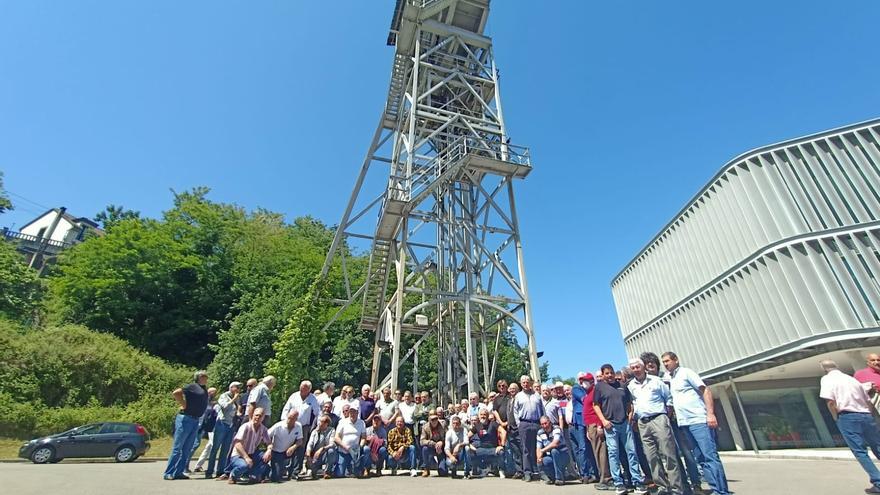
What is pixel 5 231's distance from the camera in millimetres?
43938

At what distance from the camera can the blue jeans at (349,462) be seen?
285 inches

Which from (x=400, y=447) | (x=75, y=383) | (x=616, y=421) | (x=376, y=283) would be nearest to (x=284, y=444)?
(x=400, y=447)

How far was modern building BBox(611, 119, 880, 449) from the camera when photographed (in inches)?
666

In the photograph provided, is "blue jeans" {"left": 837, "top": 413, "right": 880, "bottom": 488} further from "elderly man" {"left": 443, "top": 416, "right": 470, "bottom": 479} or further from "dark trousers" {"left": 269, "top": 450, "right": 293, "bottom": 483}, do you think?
"dark trousers" {"left": 269, "top": 450, "right": 293, "bottom": 483}

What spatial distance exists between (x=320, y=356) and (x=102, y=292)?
12344 millimetres

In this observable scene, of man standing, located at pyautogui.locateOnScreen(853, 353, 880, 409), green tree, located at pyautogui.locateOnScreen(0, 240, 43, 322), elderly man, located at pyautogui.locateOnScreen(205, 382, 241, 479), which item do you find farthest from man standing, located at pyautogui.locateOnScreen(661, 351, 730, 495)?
green tree, located at pyautogui.locateOnScreen(0, 240, 43, 322)

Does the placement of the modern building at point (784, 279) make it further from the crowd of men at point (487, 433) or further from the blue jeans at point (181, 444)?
the blue jeans at point (181, 444)

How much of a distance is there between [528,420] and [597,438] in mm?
1262

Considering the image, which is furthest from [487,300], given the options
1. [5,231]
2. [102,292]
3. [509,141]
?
[5,231]

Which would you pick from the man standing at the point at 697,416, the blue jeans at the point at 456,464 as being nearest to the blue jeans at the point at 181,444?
the blue jeans at the point at 456,464

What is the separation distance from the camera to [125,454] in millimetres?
11898

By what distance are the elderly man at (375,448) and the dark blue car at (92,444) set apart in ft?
28.9

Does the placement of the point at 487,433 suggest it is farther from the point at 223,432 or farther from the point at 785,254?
the point at 785,254

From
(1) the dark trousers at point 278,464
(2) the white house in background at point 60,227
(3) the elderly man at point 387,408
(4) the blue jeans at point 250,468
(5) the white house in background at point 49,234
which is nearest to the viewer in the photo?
(4) the blue jeans at point 250,468
